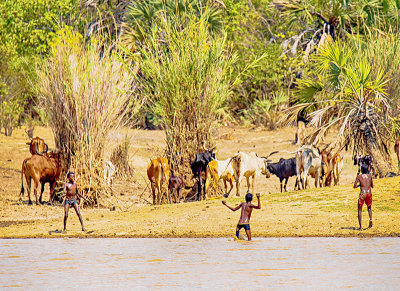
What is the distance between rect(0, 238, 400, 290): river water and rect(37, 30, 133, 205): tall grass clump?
14.5 ft

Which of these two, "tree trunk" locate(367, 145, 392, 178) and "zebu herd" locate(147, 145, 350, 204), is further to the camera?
"tree trunk" locate(367, 145, 392, 178)

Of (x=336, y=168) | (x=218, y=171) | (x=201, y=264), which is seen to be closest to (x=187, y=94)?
(x=218, y=171)

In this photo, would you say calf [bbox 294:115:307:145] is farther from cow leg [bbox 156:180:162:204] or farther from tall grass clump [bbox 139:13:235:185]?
cow leg [bbox 156:180:162:204]

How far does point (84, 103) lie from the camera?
17.6 m

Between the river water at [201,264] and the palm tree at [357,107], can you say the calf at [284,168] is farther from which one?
the river water at [201,264]

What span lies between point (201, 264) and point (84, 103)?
8.24m

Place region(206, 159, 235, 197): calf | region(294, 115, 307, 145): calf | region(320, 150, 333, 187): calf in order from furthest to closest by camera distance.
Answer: region(294, 115, 307, 145): calf
region(320, 150, 333, 187): calf
region(206, 159, 235, 197): calf

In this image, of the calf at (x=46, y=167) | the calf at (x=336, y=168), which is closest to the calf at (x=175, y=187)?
the calf at (x=46, y=167)

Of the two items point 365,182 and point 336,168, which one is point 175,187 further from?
point 365,182

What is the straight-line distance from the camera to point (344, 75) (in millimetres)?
18359

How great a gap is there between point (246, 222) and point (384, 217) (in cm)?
320

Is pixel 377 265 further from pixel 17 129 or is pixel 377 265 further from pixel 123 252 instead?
pixel 17 129

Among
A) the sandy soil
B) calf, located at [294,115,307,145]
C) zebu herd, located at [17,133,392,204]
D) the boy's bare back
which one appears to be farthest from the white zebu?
calf, located at [294,115,307,145]

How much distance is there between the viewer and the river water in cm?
896
